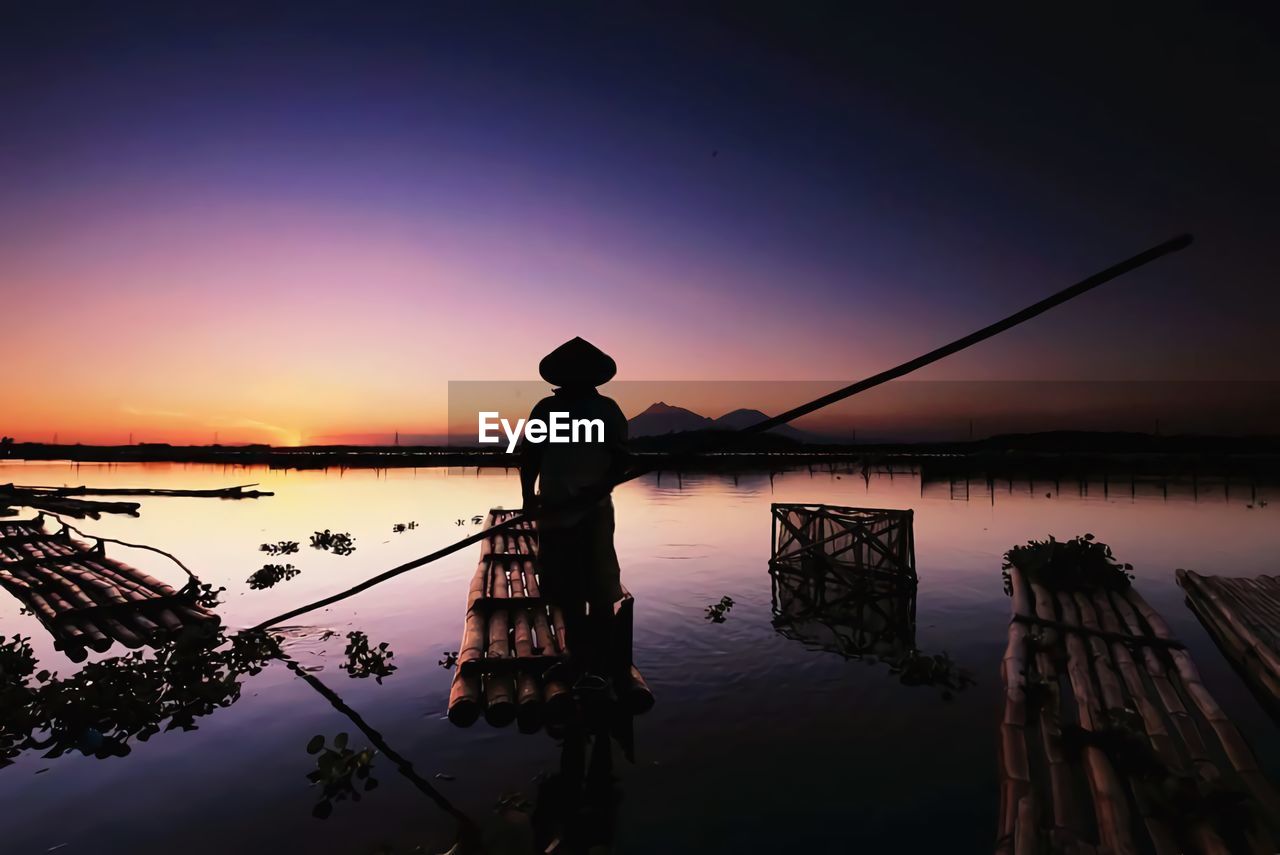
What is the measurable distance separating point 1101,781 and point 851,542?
879 centimetres

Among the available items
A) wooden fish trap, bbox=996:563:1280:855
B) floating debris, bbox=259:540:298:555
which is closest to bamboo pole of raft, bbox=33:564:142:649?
floating debris, bbox=259:540:298:555

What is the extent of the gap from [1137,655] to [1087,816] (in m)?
4.96

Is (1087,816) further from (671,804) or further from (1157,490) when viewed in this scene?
(1157,490)

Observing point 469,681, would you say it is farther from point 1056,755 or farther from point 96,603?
point 96,603

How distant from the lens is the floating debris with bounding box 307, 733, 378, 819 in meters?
6.80

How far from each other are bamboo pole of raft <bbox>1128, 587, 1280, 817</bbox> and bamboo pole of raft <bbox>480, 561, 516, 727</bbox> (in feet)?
22.6

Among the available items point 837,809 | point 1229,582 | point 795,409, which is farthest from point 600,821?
point 1229,582

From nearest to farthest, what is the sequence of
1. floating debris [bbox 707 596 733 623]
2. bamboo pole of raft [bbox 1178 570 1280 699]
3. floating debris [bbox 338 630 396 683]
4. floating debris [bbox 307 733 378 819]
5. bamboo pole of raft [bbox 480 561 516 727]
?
1. bamboo pole of raft [bbox 480 561 516 727]
2. floating debris [bbox 307 733 378 819]
3. bamboo pole of raft [bbox 1178 570 1280 699]
4. floating debris [bbox 338 630 396 683]
5. floating debris [bbox 707 596 733 623]

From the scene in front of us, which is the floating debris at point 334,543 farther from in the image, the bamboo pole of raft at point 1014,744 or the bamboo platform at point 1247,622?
the bamboo platform at point 1247,622

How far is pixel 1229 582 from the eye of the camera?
1451 centimetres

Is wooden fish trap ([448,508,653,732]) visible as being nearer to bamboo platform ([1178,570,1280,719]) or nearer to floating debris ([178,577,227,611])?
floating debris ([178,577,227,611])

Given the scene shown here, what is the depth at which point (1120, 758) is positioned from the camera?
6.04 meters

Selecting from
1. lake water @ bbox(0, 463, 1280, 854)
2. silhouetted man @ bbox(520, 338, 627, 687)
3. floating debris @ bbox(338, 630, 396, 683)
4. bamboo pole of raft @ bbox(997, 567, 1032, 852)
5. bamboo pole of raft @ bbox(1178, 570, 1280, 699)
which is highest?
silhouetted man @ bbox(520, 338, 627, 687)

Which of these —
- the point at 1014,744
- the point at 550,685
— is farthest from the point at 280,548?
the point at 1014,744
